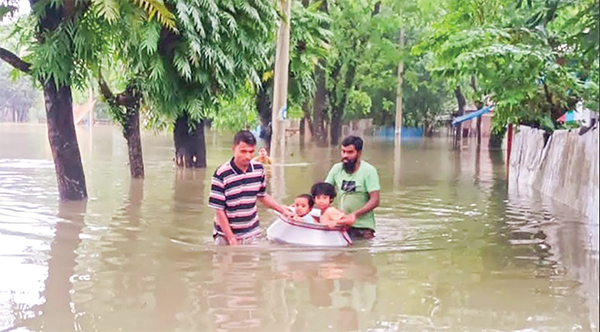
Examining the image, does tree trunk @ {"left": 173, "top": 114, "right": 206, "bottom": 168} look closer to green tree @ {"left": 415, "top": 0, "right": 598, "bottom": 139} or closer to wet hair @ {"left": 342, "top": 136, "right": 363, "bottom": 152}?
green tree @ {"left": 415, "top": 0, "right": 598, "bottom": 139}

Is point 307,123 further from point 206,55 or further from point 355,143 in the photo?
point 355,143

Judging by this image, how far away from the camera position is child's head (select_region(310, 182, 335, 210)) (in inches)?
330

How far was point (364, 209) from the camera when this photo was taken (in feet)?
27.1

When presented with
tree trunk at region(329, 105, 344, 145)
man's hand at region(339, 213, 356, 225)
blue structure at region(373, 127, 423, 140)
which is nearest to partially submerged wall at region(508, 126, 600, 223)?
man's hand at region(339, 213, 356, 225)

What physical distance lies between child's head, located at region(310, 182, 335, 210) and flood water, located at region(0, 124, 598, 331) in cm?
53

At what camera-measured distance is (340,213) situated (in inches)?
328

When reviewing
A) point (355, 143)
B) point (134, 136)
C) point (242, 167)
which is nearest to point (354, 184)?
point (355, 143)

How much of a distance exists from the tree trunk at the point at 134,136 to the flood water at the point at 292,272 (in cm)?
336

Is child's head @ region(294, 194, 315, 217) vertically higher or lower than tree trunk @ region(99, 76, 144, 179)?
lower

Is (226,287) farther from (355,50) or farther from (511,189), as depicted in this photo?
(355,50)

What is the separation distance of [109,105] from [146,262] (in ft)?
30.3

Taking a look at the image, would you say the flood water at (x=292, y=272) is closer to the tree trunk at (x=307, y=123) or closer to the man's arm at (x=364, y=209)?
the man's arm at (x=364, y=209)

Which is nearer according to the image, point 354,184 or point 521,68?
point 354,184

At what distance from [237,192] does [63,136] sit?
6.15 metres
